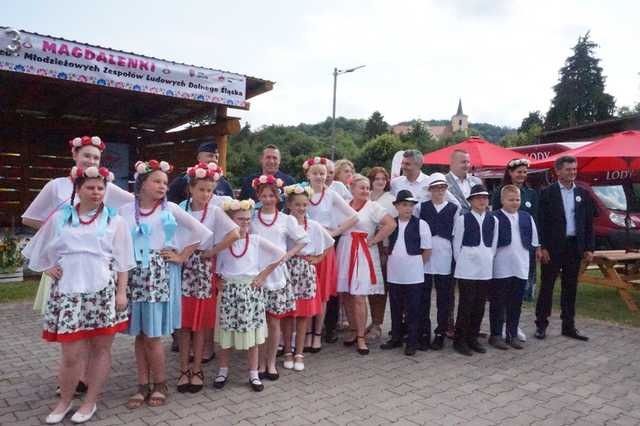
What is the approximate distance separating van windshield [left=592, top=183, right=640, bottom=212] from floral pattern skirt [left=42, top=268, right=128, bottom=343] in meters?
11.8

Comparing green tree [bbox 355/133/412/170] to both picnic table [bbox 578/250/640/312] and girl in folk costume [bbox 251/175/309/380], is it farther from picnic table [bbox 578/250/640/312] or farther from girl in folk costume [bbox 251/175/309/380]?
girl in folk costume [bbox 251/175/309/380]

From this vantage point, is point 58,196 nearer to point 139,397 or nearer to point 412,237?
point 139,397

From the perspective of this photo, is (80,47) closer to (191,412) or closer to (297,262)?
(297,262)

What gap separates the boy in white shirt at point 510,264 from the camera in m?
5.33

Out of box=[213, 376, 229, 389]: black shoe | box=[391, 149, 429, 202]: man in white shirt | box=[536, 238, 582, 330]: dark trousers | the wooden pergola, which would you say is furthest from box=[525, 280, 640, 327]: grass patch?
the wooden pergola

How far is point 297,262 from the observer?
4.75m

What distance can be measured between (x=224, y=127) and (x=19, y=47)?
3.97m

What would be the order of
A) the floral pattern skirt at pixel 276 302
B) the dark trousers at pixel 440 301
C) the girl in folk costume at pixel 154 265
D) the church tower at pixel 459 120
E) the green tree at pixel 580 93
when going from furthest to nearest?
the church tower at pixel 459 120, the green tree at pixel 580 93, the dark trousers at pixel 440 301, the floral pattern skirt at pixel 276 302, the girl in folk costume at pixel 154 265

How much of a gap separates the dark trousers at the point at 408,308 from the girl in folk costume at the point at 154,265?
2.31m

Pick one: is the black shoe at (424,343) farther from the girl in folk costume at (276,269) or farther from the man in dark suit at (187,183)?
the man in dark suit at (187,183)

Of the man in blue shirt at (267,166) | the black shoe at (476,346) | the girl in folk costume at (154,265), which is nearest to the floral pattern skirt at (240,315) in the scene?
the girl in folk costume at (154,265)

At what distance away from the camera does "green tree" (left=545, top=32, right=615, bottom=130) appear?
A: 49531 millimetres

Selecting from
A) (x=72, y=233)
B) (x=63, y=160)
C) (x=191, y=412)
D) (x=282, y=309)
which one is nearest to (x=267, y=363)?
(x=282, y=309)

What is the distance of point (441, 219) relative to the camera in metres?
5.29
